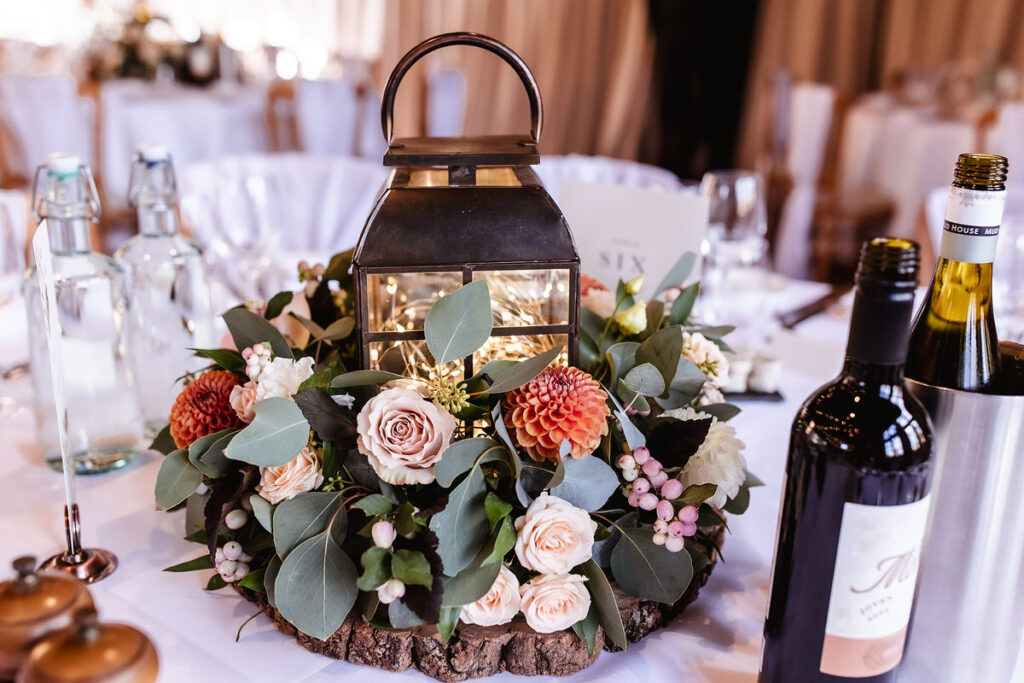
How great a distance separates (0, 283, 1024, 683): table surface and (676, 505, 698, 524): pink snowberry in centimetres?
13

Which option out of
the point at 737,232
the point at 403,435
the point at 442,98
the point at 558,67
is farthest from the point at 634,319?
the point at 558,67

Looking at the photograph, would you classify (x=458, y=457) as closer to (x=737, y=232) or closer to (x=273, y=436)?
(x=273, y=436)

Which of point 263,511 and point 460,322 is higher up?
point 460,322

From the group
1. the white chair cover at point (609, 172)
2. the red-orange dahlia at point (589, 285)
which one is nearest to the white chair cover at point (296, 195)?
the white chair cover at point (609, 172)

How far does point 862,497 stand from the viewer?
521 mm

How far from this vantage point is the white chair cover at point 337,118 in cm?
396

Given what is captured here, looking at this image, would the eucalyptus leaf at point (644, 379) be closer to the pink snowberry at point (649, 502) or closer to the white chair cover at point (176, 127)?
the pink snowberry at point (649, 502)

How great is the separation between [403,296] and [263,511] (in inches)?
8.0

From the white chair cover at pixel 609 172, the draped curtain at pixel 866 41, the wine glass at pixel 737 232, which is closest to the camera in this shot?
the wine glass at pixel 737 232

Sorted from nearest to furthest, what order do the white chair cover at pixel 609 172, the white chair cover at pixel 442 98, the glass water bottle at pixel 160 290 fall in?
the glass water bottle at pixel 160 290
the white chair cover at pixel 609 172
the white chair cover at pixel 442 98

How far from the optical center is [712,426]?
0.75 m

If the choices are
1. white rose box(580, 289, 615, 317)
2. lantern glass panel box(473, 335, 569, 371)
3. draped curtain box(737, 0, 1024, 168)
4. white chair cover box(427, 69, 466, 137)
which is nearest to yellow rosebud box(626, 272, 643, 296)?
white rose box(580, 289, 615, 317)

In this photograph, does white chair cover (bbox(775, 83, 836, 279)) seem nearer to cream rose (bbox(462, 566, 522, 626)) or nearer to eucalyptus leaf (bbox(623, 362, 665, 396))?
eucalyptus leaf (bbox(623, 362, 665, 396))

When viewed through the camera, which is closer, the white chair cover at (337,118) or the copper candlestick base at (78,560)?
the copper candlestick base at (78,560)
